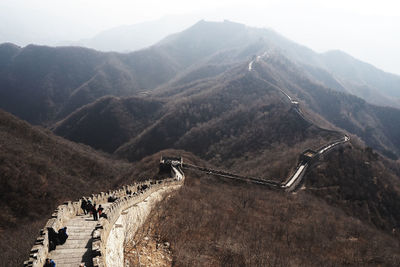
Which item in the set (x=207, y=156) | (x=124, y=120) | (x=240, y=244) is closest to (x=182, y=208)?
(x=240, y=244)

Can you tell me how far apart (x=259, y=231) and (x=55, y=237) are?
2025 cm

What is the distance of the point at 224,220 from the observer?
2992 centimetres

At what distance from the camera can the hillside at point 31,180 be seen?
116ft

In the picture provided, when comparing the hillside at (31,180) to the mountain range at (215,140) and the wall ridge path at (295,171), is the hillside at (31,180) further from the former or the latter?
→ the wall ridge path at (295,171)

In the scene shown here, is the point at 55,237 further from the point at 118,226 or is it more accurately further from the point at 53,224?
the point at 118,226

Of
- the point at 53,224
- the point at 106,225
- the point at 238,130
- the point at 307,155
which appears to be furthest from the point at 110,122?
the point at 106,225

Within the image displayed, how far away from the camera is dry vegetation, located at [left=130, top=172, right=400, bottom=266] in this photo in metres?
22.4

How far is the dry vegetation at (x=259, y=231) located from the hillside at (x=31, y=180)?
1327 centimetres

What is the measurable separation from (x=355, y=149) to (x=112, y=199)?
53.4m

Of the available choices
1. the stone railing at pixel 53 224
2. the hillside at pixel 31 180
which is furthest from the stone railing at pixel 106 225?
the hillside at pixel 31 180

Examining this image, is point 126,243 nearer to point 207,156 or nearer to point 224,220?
point 224,220

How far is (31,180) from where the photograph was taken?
48.0m

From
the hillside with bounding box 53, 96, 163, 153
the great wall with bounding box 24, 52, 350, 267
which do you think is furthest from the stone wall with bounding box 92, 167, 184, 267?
the hillside with bounding box 53, 96, 163, 153

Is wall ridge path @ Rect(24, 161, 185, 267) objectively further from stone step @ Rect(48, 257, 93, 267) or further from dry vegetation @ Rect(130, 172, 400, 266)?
dry vegetation @ Rect(130, 172, 400, 266)
